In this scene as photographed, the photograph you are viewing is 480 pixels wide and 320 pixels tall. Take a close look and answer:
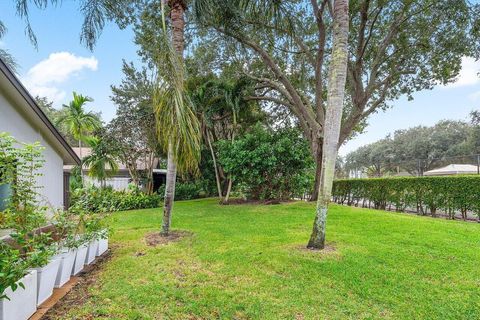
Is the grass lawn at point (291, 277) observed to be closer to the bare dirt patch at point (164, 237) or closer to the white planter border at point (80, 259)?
the bare dirt patch at point (164, 237)

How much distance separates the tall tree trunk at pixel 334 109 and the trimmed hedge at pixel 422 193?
7436mm

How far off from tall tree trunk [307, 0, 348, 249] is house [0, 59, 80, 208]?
15.0 feet

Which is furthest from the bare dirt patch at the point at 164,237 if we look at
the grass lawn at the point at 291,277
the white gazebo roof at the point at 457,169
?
the white gazebo roof at the point at 457,169

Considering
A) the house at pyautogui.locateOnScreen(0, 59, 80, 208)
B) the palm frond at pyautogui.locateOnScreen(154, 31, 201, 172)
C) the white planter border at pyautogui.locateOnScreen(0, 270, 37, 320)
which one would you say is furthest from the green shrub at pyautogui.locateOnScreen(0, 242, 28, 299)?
the palm frond at pyautogui.locateOnScreen(154, 31, 201, 172)

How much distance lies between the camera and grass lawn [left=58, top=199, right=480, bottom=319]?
11.2 feet

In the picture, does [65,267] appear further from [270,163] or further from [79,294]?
[270,163]

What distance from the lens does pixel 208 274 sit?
458 cm

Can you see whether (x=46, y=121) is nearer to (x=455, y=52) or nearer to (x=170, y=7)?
(x=170, y=7)

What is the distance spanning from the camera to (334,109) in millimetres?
5340

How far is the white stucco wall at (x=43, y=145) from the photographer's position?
18.6 feet

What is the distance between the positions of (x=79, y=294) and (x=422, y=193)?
12.1 meters

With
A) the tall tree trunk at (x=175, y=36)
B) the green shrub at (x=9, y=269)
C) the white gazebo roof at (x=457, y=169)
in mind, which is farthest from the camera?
the white gazebo roof at (x=457, y=169)

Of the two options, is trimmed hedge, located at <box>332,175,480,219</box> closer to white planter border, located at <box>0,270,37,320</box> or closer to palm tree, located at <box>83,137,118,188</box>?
white planter border, located at <box>0,270,37,320</box>

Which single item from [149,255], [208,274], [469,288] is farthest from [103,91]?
[469,288]
